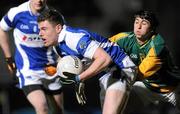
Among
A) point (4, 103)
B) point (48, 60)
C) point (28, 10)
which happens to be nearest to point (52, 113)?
point (48, 60)

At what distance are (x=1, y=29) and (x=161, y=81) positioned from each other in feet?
6.99

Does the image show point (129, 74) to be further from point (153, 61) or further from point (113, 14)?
point (113, 14)

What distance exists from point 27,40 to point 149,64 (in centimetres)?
168

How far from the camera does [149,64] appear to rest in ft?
26.8

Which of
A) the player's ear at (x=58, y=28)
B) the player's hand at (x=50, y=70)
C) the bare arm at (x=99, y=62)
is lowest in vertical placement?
the player's hand at (x=50, y=70)

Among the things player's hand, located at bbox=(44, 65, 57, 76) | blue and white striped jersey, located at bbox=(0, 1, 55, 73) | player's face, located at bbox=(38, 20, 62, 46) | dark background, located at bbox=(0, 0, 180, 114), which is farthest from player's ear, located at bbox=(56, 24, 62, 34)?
dark background, located at bbox=(0, 0, 180, 114)

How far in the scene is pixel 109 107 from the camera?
7758 mm

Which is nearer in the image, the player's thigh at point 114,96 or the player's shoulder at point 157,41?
the player's thigh at point 114,96

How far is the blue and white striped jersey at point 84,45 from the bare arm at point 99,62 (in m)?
0.06

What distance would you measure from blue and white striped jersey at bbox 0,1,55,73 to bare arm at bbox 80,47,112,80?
5.38ft

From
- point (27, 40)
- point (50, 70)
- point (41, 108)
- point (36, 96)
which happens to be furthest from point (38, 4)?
point (41, 108)

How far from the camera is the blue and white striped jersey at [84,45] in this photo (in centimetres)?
750

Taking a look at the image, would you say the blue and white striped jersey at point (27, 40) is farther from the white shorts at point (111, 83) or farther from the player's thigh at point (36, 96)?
the white shorts at point (111, 83)

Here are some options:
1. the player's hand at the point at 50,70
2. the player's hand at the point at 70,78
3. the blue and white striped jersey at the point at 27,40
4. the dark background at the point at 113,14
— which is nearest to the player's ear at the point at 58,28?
the player's hand at the point at 70,78
